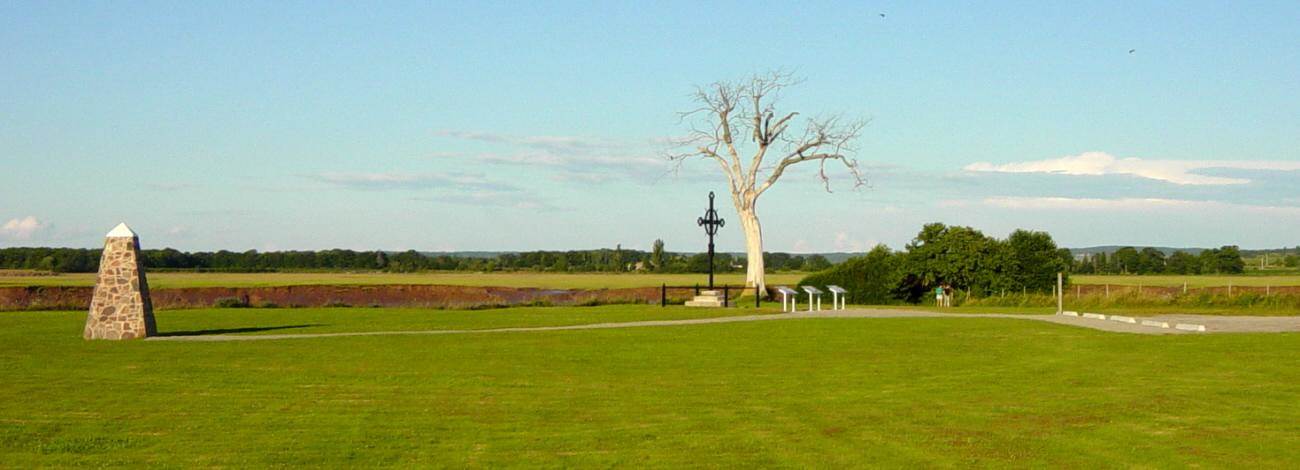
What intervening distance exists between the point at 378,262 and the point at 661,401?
366 ft

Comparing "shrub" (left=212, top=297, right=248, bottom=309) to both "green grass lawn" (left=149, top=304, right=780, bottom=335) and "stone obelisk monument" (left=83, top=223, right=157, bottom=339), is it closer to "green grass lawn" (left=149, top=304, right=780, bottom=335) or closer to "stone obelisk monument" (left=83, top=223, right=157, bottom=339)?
"green grass lawn" (left=149, top=304, right=780, bottom=335)

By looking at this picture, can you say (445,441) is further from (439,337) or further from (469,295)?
(469,295)

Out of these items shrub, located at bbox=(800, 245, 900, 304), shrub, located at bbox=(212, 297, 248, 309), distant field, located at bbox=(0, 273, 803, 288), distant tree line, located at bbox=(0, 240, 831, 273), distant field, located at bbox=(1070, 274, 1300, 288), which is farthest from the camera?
distant tree line, located at bbox=(0, 240, 831, 273)

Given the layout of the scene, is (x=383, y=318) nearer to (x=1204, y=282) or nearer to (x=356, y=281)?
(x=356, y=281)

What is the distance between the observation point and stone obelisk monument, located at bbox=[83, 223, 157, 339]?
81.9 ft

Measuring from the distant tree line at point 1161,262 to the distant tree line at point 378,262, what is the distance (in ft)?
77.4

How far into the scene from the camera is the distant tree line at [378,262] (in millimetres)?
108188

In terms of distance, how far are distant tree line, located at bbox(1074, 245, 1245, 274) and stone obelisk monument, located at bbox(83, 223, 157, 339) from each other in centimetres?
8110

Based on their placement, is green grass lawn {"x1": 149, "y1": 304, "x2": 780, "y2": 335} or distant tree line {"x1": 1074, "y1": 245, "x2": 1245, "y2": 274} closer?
green grass lawn {"x1": 149, "y1": 304, "x2": 780, "y2": 335}

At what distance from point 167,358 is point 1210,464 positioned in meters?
16.0

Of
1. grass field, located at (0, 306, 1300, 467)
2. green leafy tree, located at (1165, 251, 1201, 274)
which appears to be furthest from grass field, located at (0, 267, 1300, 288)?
grass field, located at (0, 306, 1300, 467)

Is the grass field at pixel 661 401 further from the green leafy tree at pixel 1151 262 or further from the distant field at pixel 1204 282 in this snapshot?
the green leafy tree at pixel 1151 262

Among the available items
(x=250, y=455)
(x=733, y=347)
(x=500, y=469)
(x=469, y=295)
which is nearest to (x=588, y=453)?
(x=500, y=469)

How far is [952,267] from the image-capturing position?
148 feet
